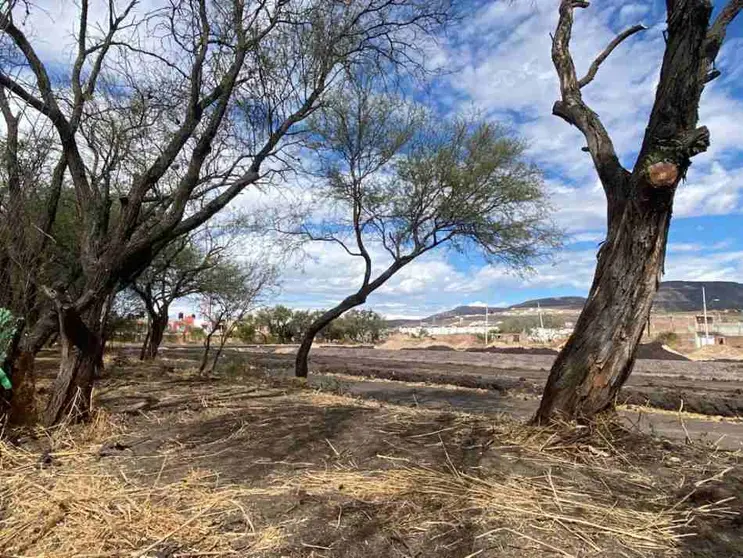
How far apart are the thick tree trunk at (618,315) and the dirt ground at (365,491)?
27cm

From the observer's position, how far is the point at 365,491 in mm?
3605

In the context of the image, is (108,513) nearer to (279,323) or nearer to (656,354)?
(656,354)

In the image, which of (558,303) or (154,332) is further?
(558,303)

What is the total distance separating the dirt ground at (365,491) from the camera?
2.92 metres

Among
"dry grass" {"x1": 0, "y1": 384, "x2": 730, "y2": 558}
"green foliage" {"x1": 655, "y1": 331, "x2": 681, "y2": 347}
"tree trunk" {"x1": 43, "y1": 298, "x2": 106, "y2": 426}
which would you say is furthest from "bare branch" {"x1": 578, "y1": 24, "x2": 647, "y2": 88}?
"green foliage" {"x1": 655, "y1": 331, "x2": 681, "y2": 347}

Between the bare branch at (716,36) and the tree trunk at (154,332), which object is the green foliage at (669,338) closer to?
the tree trunk at (154,332)

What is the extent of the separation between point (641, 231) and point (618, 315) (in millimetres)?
731

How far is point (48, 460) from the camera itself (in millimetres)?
4484

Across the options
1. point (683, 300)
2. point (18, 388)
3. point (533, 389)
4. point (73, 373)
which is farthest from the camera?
point (683, 300)

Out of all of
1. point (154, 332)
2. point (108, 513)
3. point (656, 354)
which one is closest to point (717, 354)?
point (656, 354)

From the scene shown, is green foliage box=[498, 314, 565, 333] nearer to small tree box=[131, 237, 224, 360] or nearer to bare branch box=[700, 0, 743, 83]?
small tree box=[131, 237, 224, 360]

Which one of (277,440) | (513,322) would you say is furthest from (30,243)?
(513,322)

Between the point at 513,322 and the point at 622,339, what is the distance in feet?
196

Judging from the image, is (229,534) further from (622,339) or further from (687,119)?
(687,119)
